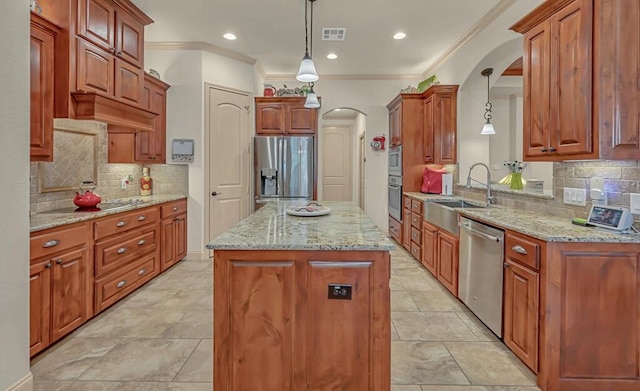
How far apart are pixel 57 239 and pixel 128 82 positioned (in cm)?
169

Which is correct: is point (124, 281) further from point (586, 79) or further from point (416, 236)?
point (586, 79)

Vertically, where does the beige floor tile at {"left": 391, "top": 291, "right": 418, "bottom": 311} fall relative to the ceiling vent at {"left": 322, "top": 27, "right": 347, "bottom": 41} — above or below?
below

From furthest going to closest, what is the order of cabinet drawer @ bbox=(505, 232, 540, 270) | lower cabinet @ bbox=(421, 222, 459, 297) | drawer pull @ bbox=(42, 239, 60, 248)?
lower cabinet @ bbox=(421, 222, 459, 297) < drawer pull @ bbox=(42, 239, 60, 248) < cabinet drawer @ bbox=(505, 232, 540, 270)

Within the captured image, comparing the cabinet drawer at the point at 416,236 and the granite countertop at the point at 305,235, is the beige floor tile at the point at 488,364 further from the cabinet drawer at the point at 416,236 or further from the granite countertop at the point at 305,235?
the cabinet drawer at the point at 416,236

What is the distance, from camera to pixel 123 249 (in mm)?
3197

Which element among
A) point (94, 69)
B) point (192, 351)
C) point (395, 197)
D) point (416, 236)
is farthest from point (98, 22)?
point (395, 197)

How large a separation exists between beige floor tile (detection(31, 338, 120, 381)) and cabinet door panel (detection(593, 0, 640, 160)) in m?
3.45

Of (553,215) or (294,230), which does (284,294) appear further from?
(553,215)

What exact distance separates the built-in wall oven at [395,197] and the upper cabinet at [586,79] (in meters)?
2.95

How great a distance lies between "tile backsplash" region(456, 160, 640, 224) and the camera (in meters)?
2.09

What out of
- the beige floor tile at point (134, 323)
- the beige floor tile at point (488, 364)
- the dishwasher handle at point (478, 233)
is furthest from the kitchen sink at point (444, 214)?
the beige floor tile at point (134, 323)

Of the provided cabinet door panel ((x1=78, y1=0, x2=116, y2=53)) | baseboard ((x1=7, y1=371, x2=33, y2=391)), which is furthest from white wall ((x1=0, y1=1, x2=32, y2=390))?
cabinet door panel ((x1=78, y1=0, x2=116, y2=53))

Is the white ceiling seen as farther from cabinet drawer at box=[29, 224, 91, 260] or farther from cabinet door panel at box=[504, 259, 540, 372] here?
cabinet door panel at box=[504, 259, 540, 372]

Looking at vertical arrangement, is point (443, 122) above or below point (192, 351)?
above
